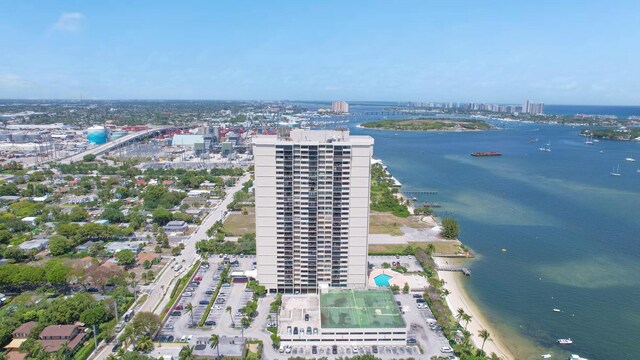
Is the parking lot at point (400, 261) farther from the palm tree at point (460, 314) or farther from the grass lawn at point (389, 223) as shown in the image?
the palm tree at point (460, 314)

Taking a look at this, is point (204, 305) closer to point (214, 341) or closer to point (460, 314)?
point (214, 341)

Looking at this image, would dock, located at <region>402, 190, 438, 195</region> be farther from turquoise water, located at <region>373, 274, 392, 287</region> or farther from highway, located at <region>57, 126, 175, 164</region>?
highway, located at <region>57, 126, 175, 164</region>

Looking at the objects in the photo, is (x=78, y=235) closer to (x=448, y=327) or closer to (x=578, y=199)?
(x=448, y=327)

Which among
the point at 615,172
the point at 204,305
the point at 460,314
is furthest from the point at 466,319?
the point at 615,172

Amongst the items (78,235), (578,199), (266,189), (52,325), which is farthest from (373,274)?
(578,199)

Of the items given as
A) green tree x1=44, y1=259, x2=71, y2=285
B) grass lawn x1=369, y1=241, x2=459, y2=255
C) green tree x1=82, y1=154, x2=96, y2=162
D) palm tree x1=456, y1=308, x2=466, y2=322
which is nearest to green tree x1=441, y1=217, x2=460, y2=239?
grass lawn x1=369, y1=241, x2=459, y2=255
